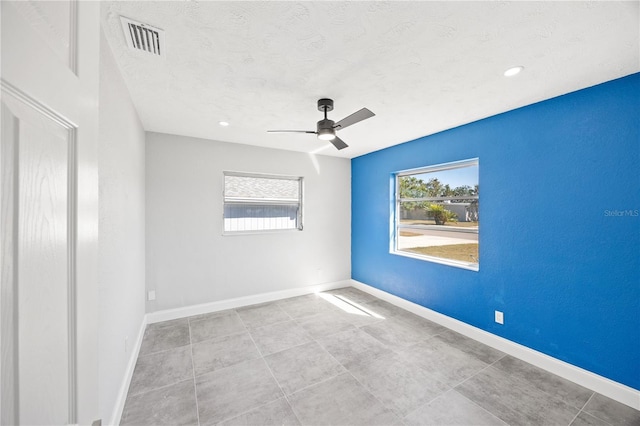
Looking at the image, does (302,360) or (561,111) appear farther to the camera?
(302,360)

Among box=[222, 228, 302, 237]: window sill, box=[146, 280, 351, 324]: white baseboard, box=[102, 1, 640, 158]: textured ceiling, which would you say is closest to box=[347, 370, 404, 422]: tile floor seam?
box=[146, 280, 351, 324]: white baseboard

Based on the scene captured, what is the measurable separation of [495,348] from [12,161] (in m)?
3.63

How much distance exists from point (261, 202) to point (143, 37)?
2719 mm

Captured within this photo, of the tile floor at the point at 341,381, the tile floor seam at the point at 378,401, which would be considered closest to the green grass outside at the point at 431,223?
the tile floor at the point at 341,381

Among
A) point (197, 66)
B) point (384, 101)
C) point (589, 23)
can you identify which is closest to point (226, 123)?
point (197, 66)

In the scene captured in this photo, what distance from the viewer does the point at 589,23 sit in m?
1.42

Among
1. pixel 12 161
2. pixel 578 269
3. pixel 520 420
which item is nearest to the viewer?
pixel 12 161

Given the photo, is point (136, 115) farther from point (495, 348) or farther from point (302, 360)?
point (495, 348)

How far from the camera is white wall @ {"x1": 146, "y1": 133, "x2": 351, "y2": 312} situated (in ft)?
11.0

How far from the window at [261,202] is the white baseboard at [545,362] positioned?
2449 mm

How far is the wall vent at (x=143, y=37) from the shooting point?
1445 mm

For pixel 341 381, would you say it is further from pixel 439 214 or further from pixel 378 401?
pixel 439 214

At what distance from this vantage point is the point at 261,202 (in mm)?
4098

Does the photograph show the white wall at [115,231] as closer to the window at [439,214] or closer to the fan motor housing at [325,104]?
the fan motor housing at [325,104]
